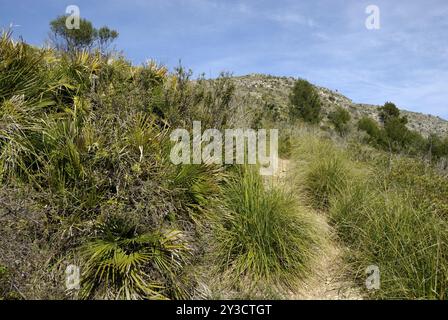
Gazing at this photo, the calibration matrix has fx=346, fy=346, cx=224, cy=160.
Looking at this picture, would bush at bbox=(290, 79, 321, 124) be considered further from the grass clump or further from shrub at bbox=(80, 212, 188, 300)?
shrub at bbox=(80, 212, 188, 300)

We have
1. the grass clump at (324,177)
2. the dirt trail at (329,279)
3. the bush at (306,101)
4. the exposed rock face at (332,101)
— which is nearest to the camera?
the dirt trail at (329,279)

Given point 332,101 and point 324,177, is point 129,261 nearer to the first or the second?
point 324,177

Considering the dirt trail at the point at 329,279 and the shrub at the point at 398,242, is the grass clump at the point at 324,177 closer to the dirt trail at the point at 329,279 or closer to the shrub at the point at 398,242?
the shrub at the point at 398,242

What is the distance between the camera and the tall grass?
4332mm

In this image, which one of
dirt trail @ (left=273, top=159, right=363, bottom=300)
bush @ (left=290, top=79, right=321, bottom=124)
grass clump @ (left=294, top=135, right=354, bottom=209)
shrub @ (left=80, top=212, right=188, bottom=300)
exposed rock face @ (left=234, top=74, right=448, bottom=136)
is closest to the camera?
shrub @ (left=80, top=212, right=188, bottom=300)

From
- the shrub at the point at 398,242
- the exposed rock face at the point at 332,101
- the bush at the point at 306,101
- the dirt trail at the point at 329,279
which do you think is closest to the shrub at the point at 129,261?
the dirt trail at the point at 329,279

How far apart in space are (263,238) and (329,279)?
105 centimetres

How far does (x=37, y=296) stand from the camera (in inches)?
130

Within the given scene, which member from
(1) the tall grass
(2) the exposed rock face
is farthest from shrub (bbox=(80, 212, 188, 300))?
(2) the exposed rock face

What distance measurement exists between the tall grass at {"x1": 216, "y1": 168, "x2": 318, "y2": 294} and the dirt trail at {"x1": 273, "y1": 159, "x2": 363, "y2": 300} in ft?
0.53

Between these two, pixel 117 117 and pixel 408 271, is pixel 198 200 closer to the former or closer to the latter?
pixel 117 117

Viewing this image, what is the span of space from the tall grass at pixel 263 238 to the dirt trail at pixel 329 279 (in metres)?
0.16

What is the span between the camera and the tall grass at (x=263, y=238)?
4332mm
